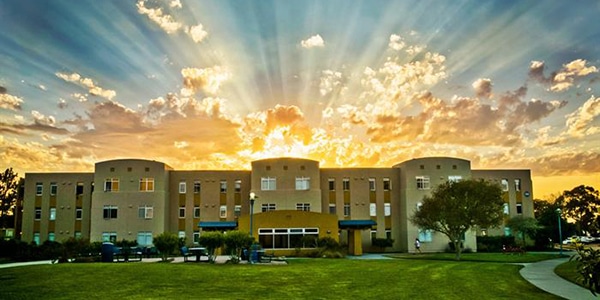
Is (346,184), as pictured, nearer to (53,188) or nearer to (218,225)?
(218,225)

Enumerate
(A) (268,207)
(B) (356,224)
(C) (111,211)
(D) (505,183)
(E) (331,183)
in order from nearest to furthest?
(B) (356,224), (A) (268,207), (C) (111,211), (E) (331,183), (D) (505,183)

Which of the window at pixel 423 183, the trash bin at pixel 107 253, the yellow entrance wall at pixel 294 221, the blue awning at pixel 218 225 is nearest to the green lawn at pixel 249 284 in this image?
the trash bin at pixel 107 253

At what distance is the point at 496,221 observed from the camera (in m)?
41.4

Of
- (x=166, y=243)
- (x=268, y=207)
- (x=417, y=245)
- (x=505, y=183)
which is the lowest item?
(x=417, y=245)

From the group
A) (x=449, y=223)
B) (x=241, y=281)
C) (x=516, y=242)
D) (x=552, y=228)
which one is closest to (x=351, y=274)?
(x=241, y=281)

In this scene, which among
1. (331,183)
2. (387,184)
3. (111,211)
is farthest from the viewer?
(387,184)

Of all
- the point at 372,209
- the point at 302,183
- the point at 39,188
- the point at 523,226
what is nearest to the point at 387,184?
the point at 372,209

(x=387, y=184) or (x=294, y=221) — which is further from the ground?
(x=387, y=184)

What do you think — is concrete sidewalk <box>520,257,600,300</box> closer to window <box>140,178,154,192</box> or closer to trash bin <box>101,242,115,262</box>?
trash bin <box>101,242,115,262</box>

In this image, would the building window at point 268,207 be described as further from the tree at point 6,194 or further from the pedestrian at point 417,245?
the tree at point 6,194

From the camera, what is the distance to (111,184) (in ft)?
183

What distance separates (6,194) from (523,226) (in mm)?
66532

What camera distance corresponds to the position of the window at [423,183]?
56.4 m

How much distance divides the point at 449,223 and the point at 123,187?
3354cm
